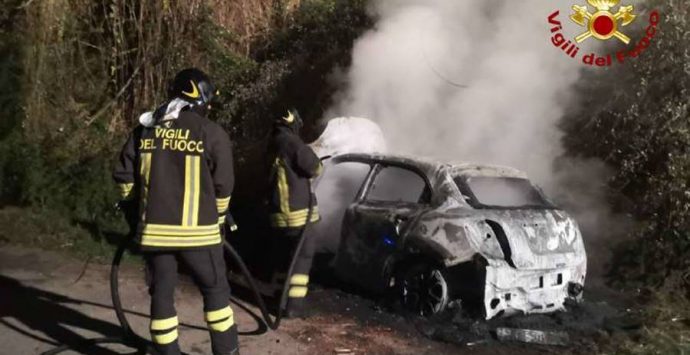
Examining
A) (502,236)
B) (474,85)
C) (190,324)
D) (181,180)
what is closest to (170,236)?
(181,180)

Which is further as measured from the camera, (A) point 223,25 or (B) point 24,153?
(A) point 223,25

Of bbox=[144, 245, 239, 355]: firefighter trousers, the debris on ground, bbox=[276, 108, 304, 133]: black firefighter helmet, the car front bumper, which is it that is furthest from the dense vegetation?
bbox=[144, 245, 239, 355]: firefighter trousers

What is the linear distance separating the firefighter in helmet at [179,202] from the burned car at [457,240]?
6.00ft

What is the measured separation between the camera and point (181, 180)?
3873mm

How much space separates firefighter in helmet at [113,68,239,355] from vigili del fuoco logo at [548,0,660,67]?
512 cm

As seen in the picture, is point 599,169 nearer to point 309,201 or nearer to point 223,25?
point 309,201

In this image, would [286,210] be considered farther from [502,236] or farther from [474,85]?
[474,85]

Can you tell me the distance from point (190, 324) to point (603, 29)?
5477 millimetres

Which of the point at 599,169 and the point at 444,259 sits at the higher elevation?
the point at 599,169

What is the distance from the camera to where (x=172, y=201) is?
385 cm

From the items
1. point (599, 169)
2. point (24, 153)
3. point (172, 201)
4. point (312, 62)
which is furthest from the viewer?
point (312, 62)

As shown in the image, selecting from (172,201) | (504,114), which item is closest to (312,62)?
(504,114)

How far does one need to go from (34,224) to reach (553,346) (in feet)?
Result: 20.2

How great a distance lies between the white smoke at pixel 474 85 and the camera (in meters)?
7.77
